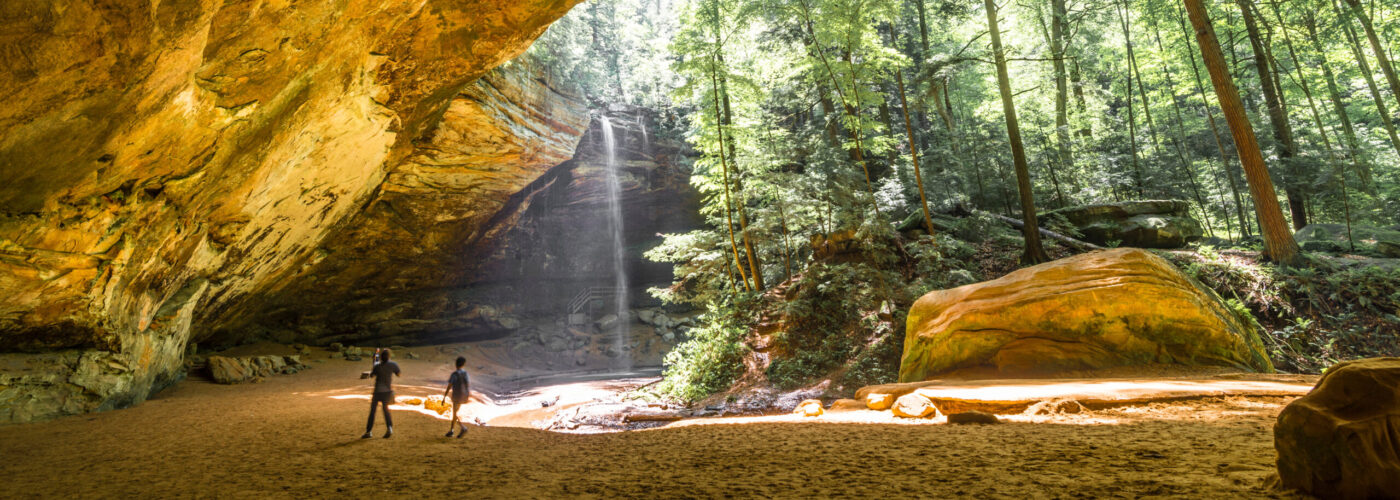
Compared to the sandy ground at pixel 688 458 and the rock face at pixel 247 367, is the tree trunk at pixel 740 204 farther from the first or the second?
the rock face at pixel 247 367

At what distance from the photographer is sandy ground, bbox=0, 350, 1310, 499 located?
2.76 meters

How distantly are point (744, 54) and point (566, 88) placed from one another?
589 centimetres

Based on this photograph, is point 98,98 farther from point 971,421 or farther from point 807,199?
point 807,199

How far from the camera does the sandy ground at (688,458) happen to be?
276 cm

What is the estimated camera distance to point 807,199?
11.9 metres

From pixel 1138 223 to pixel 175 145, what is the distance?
17.5 meters

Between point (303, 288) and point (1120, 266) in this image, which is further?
point (303, 288)

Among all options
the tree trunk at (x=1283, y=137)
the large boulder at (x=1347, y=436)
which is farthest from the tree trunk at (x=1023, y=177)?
the large boulder at (x=1347, y=436)

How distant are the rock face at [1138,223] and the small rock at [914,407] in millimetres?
9047

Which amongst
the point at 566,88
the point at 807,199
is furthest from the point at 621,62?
the point at 807,199

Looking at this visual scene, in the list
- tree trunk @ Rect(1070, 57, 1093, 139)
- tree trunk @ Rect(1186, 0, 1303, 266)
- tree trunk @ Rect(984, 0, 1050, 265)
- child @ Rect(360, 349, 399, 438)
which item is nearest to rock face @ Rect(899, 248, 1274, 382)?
tree trunk @ Rect(1186, 0, 1303, 266)

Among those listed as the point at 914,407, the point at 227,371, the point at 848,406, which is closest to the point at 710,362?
the point at 848,406

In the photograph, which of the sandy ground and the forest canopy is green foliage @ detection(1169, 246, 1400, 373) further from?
the sandy ground

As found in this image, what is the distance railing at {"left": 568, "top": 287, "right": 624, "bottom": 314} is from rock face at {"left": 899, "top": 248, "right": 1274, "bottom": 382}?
19910 millimetres
